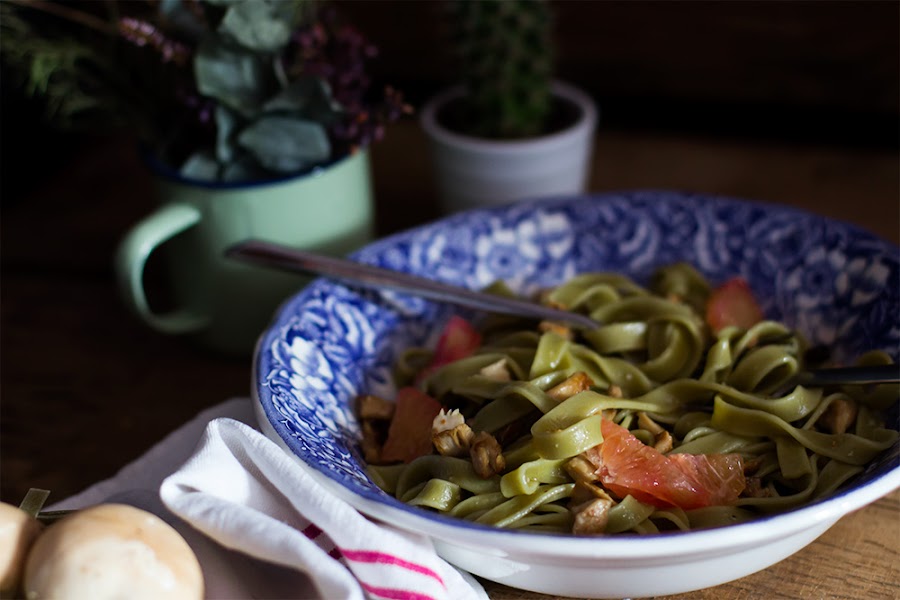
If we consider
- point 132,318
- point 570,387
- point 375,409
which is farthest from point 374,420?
point 132,318

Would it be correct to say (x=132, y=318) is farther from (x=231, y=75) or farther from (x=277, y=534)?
(x=277, y=534)

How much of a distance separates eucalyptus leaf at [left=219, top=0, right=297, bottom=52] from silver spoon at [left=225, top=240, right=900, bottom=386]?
30 cm

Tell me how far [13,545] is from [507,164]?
1063mm

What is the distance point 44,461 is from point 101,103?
61 centimetres

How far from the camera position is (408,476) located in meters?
1.17

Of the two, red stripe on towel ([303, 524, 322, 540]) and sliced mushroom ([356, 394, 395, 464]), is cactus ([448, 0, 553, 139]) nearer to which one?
sliced mushroom ([356, 394, 395, 464])

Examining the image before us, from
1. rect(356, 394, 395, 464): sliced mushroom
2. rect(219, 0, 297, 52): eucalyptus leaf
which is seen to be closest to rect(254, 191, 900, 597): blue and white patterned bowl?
rect(356, 394, 395, 464): sliced mushroom

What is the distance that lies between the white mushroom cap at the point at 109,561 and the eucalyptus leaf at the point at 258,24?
738mm

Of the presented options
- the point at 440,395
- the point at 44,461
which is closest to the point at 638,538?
the point at 440,395

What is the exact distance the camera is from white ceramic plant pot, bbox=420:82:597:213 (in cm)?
169

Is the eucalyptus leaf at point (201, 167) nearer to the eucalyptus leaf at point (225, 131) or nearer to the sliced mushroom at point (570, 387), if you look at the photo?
the eucalyptus leaf at point (225, 131)

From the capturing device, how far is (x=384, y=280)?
Result: 1402mm

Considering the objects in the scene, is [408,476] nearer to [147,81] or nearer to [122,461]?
[122,461]

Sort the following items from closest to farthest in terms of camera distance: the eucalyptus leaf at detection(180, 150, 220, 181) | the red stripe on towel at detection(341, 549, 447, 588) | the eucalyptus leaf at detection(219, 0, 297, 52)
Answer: the red stripe on towel at detection(341, 549, 447, 588) < the eucalyptus leaf at detection(219, 0, 297, 52) < the eucalyptus leaf at detection(180, 150, 220, 181)
